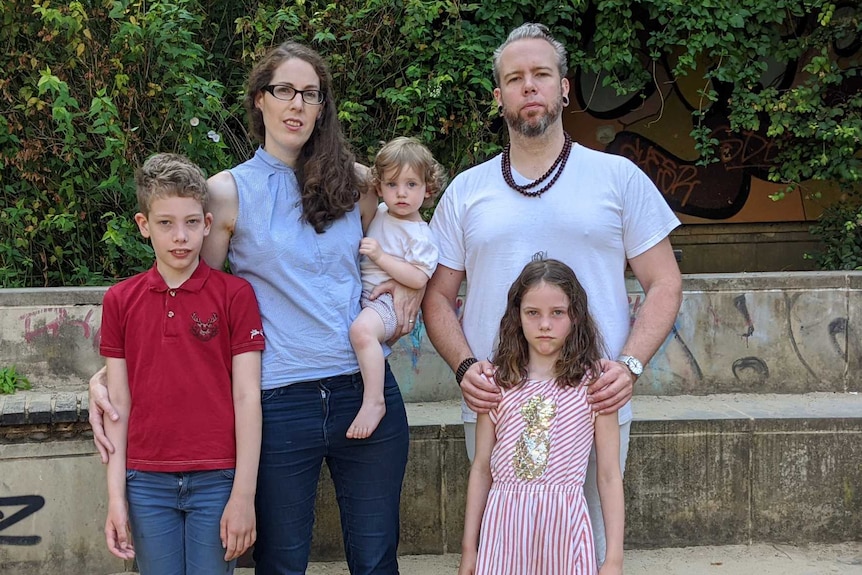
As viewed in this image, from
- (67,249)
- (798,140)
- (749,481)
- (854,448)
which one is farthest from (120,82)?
(798,140)

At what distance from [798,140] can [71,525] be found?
603 cm

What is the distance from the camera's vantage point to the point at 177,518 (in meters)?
2.46

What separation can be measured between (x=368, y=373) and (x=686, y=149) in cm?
630

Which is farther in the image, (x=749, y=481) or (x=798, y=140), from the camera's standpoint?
(x=798, y=140)

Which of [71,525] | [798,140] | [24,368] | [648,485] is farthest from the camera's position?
[798,140]

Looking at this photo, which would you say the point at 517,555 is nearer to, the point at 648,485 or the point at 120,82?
the point at 648,485

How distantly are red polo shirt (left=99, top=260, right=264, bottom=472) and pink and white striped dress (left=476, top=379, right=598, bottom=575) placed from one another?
797mm

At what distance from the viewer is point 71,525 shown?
3.89 m

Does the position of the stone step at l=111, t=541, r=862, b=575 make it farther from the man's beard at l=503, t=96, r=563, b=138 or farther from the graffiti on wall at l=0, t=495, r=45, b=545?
the man's beard at l=503, t=96, r=563, b=138

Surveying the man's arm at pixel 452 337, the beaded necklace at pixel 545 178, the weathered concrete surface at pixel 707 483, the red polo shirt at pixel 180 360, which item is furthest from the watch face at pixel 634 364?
the weathered concrete surface at pixel 707 483

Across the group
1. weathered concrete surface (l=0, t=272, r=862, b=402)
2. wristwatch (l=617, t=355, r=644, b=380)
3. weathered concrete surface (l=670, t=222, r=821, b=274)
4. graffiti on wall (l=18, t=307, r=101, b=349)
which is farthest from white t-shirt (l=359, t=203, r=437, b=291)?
weathered concrete surface (l=670, t=222, r=821, b=274)

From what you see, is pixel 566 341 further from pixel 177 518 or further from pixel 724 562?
pixel 724 562

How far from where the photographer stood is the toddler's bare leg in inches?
101

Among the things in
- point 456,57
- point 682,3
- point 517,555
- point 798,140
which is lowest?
point 517,555
